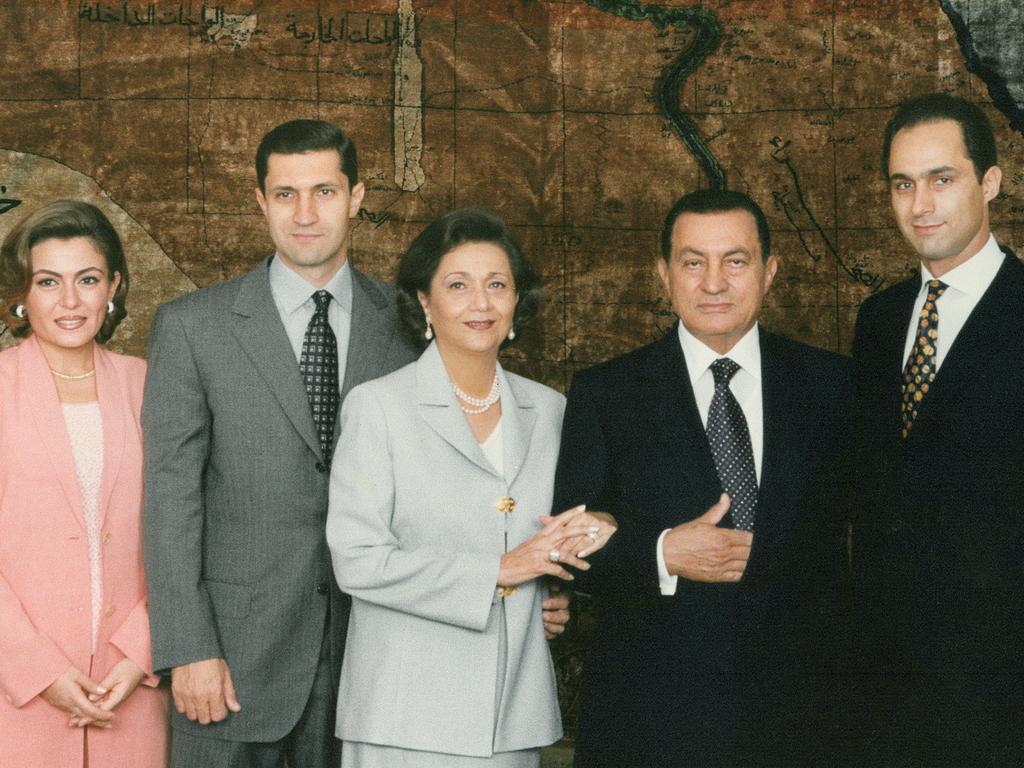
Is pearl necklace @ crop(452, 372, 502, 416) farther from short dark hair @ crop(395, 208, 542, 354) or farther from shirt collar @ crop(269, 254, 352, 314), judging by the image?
shirt collar @ crop(269, 254, 352, 314)

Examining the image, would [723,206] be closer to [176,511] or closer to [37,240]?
[176,511]

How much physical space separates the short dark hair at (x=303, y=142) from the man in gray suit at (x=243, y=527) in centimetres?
20

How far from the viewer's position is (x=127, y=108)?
4246 mm

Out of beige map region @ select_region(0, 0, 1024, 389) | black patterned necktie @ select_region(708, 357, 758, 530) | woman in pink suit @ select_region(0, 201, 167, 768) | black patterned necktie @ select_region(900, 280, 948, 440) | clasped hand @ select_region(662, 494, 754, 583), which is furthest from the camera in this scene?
beige map region @ select_region(0, 0, 1024, 389)

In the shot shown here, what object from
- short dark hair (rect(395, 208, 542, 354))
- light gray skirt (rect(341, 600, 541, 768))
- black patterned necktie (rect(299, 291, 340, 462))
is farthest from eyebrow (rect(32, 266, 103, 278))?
light gray skirt (rect(341, 600, 541, 768))

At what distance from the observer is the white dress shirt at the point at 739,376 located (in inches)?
108

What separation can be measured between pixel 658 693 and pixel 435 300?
3.45 ft

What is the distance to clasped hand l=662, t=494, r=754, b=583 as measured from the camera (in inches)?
102

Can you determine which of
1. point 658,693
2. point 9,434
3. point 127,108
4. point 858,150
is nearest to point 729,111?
point 858,150

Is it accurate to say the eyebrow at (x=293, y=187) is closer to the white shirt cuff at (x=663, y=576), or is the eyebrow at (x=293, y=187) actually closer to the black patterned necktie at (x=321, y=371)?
the black patterned necktie at (x=321, y=371)

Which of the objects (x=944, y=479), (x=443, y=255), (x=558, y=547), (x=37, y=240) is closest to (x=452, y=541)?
(x=558, y=547)

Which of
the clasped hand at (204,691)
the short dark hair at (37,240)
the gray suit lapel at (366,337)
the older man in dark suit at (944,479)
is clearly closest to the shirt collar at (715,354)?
the older man in dark suit at (944,479)

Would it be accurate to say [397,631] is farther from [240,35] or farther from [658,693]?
[240,35]

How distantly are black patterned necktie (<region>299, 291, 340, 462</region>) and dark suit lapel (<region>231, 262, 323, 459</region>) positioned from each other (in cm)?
4
